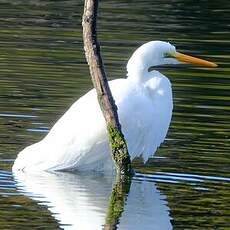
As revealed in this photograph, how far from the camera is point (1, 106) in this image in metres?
15.6

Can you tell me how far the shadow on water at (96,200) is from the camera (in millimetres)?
10766

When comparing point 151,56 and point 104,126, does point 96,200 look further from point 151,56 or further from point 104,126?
point 151,56

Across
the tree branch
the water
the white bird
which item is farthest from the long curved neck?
the tree branch

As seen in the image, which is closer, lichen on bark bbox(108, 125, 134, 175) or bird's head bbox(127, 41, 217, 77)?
Result: lichen on bark bbox(108, 125, 134, 175)

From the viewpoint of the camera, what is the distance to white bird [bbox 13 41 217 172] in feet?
42.1

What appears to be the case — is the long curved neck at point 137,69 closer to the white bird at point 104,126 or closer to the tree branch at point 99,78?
the white bird at point 104,126

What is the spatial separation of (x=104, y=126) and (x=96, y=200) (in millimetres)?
1478

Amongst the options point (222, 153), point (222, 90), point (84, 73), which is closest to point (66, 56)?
point (84, 73)

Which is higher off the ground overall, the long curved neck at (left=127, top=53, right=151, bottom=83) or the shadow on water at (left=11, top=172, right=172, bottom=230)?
the long curved neck at (left=127, top=53, right=151, bottom=83)

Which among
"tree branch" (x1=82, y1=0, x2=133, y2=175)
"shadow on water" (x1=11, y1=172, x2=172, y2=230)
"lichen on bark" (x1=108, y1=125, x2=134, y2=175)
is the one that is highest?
"tree branch" (x1=82, y1=0, x2=133, y2=175)

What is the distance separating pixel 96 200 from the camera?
1166cm

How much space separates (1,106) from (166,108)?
289cm

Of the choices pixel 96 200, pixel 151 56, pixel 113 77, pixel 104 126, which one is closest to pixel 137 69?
pixel 151 56

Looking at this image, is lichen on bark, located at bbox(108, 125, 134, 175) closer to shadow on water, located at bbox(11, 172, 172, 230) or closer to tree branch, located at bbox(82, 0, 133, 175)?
tree branch, located at bbox(82, 0, 133, 175)
